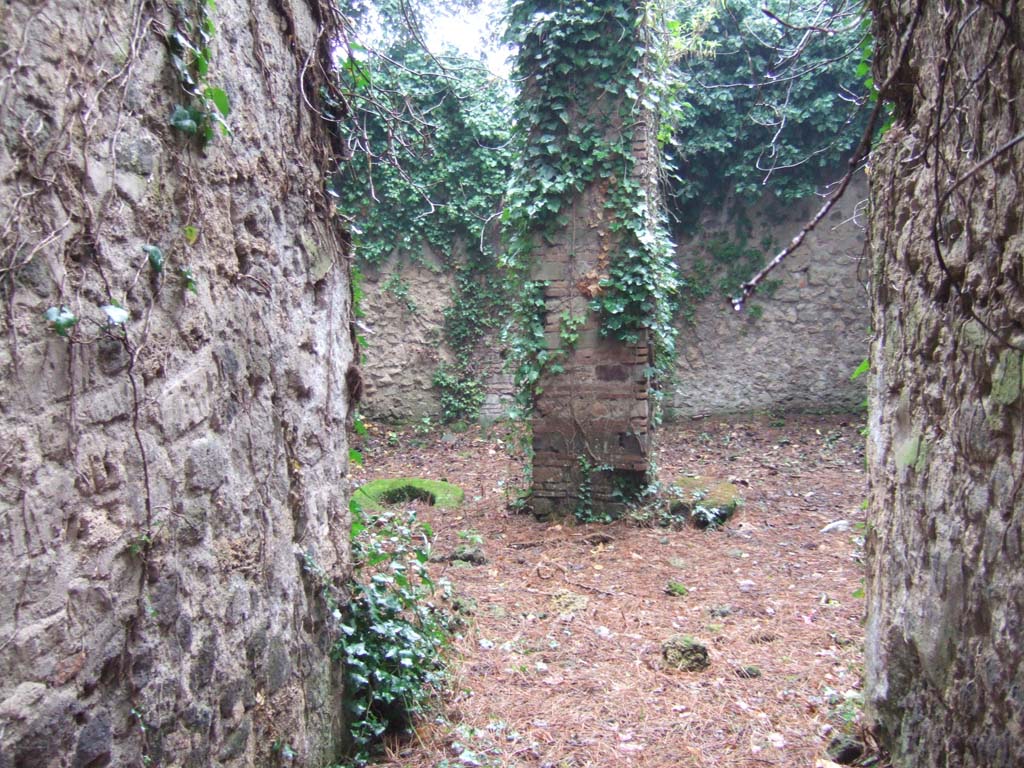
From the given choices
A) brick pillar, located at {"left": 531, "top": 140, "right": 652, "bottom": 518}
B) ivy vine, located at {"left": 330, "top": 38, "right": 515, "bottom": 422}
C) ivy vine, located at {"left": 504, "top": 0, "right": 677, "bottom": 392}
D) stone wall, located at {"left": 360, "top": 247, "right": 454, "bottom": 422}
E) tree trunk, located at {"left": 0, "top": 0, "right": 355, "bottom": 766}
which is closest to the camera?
tree trunk, located at {"left": 0, "top": 0, "right": 355, "bottom": 766}

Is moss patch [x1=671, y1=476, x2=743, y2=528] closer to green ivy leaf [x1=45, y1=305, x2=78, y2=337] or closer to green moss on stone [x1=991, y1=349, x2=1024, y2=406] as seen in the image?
green moss on stone [x1=991, y1=349, x2=1024, y2=406]

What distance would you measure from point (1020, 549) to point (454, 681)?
237 centimetres

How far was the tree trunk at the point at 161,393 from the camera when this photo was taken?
136 centimetres

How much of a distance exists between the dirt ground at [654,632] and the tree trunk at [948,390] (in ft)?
2.54

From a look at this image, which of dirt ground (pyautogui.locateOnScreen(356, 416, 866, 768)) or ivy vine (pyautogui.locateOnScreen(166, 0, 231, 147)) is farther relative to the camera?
dirt ground (pyautogui.locateOnScreen(356, 416, 866, 768))

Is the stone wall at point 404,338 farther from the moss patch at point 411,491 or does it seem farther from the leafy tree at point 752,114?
the leafy tree at point 752,114

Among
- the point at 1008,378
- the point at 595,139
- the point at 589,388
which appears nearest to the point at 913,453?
the point at 1008,378

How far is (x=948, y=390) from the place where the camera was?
1.86m

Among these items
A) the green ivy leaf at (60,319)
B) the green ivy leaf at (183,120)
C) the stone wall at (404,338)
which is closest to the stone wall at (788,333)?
the stone wall at (404,338)

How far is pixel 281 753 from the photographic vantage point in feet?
7.23

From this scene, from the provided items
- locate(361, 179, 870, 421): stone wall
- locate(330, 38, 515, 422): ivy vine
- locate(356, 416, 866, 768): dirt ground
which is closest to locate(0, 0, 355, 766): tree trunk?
locate(356, 416, 866, 768): dirt ground

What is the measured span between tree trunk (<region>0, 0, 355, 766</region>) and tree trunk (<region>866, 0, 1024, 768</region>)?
1698mm

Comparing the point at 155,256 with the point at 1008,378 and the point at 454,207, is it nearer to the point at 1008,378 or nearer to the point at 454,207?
the point at 1008,378

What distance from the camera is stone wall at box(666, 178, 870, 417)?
9.12 m
